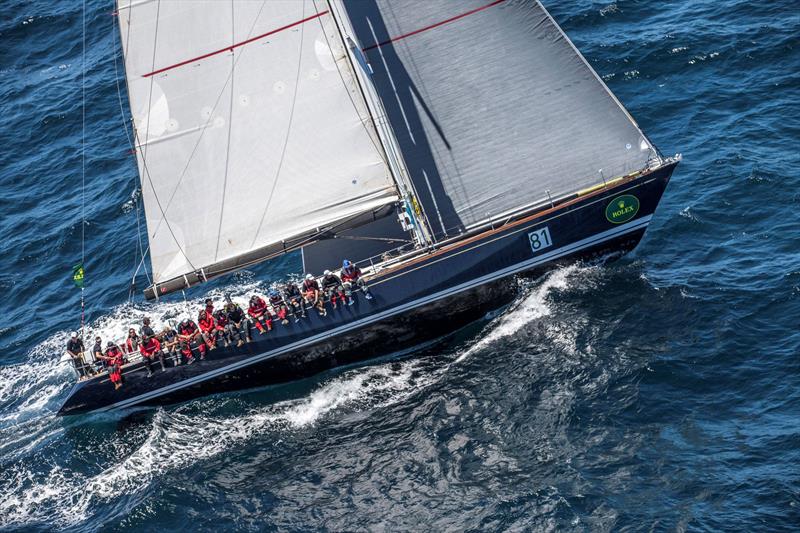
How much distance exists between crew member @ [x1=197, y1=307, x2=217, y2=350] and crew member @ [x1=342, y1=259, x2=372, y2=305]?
4.81 meters

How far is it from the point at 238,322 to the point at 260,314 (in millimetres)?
892

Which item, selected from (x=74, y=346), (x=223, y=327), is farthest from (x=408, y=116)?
(x=74, y=346)

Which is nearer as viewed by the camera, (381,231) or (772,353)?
(772,353)

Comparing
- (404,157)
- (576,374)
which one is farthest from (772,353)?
(404,157)

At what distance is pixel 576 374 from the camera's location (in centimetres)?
2791

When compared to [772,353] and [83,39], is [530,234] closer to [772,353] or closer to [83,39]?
[772,353]

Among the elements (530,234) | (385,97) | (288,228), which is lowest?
(530,234)

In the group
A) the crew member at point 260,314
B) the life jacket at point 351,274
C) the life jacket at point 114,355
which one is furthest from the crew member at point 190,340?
the life jacket at point 351,274

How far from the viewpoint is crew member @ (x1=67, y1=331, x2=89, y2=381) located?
104ft

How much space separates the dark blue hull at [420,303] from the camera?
3031 cm

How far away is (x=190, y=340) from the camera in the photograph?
31.7 m

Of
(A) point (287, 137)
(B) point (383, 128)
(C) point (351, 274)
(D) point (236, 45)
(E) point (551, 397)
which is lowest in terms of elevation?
(E) point (551, 397)

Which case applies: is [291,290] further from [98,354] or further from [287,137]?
[98,354]

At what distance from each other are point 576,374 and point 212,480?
11.7 m
